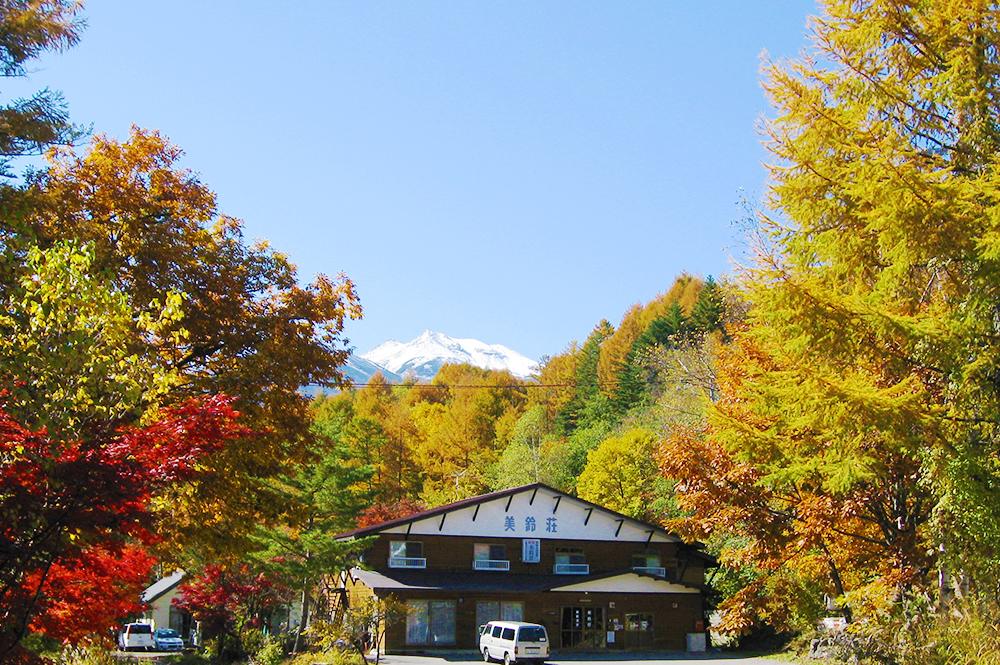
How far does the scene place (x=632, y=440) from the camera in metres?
60.5

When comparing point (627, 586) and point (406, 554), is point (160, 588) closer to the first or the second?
point (406, 554)

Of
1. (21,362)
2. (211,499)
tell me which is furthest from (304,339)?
(21,362)

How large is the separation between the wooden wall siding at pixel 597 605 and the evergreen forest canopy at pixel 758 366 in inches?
749

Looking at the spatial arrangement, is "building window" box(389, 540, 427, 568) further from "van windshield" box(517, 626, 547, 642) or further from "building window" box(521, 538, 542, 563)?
"van windshield" box(517, 626, 547, 642)

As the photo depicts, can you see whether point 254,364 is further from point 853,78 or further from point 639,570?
point 639,570

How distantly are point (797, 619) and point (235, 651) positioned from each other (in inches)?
850

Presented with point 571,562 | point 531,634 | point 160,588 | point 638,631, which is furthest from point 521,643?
point 160,588

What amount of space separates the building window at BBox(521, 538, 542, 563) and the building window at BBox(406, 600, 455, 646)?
4.56m

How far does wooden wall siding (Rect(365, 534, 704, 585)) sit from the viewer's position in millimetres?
43406

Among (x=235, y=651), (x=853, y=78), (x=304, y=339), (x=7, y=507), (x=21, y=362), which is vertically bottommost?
(x=235, y=651)

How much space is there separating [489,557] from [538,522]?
2.95 metres

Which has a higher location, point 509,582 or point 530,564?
point 530,564

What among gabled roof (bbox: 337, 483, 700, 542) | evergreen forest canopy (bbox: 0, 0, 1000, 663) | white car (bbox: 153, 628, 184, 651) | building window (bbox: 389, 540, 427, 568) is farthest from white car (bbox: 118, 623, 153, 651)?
evergreen forest canopy (bbox: 0, 0, 1000, 663)

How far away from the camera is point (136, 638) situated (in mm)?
54812
